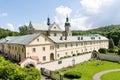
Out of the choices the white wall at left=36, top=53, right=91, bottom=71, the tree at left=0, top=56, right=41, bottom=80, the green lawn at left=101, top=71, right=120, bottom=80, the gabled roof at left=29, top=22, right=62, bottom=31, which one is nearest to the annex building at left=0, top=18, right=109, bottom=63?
the gabled roof at left=29, top=22, right=62, bottom=31

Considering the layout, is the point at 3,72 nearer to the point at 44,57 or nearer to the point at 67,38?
the point at 44,57

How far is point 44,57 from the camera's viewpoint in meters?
44.8

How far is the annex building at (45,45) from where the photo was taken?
136 ft

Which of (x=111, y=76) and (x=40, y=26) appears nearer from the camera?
(x=111, y=76)

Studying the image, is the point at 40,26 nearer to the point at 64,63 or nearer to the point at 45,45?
the point at 45,45

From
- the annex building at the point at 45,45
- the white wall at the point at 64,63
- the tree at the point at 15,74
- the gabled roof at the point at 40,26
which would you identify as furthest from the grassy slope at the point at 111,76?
the gabled roof at the point at 40,26

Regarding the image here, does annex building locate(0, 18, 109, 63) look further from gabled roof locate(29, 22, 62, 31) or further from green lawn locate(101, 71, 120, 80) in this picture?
green lawn locate(101, 71, 120, 80)

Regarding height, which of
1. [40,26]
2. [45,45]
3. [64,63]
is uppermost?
[40,26]

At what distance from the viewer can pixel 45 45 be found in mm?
44719

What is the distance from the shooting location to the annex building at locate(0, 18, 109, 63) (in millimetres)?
41537

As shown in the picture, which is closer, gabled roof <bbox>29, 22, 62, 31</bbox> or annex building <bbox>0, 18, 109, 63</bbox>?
annex building <bbox>0, 18, 109, 63</bbox>

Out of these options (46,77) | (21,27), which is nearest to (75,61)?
(46,77)

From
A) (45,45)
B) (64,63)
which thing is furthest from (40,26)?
(64,63)

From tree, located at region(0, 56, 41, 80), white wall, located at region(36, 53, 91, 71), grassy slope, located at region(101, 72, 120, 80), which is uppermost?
tree, located at region(0, 56, 41, 80)
